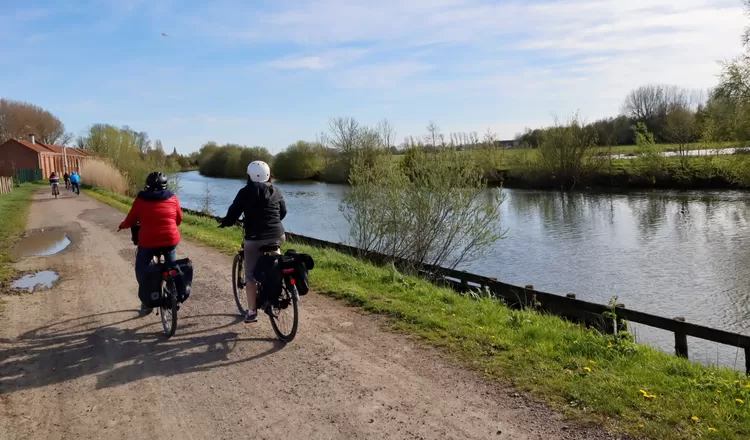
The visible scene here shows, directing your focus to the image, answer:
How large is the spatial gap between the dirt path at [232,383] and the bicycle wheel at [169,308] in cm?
17

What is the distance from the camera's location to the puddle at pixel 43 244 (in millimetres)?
12719

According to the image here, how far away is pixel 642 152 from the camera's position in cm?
4116

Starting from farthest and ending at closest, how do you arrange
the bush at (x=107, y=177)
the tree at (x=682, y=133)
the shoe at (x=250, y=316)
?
the bush at (x=107, y=177), the tree at (x=682, y=133), the shoe at (x=250, y=316)

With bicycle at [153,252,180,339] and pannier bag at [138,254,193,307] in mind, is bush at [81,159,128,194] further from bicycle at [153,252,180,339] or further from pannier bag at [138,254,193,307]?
pannier bag at [138,254,193,307]

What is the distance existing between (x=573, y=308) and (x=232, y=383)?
5924 mm

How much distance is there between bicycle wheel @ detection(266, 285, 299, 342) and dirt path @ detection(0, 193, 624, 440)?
0.49ft

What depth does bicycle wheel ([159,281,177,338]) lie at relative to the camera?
5.78m

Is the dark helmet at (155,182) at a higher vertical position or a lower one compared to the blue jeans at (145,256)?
higher

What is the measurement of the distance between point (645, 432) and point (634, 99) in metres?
81.6

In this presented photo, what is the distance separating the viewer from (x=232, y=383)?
4707mm

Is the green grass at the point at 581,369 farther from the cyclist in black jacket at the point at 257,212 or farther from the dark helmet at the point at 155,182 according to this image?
the dark helmet at the point at 155,182

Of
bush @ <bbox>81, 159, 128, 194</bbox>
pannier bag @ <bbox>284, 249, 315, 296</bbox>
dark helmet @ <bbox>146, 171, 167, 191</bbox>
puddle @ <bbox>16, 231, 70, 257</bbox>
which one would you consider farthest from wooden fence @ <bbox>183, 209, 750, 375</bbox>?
bush @ <bbox>81, 159, 128, 194</bbox>

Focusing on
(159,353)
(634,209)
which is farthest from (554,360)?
(634,209)

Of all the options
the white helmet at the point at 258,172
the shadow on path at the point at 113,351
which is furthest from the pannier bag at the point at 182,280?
the white helmet at the point at 258,172
